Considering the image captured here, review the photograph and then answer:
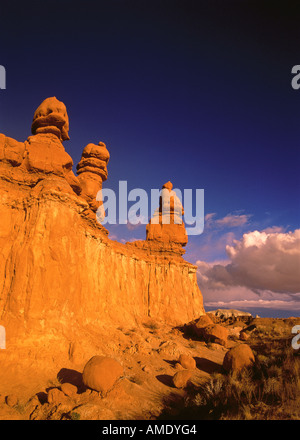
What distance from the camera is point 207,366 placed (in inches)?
587

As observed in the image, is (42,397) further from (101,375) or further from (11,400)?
(101,375)

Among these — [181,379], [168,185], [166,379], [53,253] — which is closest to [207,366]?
[166,379]

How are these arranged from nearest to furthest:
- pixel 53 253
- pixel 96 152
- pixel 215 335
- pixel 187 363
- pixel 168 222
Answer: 1. pixel 53 253
2. pixel 187 363
3. pixel 215 335
4. pixel 96 152
5. pixel 168 222

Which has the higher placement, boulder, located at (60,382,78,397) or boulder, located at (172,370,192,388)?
boulder, located at (60,382,78,397)

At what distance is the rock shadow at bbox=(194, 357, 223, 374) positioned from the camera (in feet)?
45.8

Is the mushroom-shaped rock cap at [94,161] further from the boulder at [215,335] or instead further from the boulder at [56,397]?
A: the boulder at [56,397]

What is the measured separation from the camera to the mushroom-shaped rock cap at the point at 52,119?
1834 centimetres

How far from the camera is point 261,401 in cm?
757

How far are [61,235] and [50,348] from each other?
6204 mm

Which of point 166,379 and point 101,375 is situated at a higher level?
point 101,375

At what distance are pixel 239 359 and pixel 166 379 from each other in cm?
399

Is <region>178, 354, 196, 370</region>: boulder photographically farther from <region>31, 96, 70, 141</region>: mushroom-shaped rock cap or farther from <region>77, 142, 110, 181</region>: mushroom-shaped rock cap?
<region>77, 142, 110, 181</region>: mushroom-shaped rock cap

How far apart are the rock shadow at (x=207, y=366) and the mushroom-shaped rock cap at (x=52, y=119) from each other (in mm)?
18996

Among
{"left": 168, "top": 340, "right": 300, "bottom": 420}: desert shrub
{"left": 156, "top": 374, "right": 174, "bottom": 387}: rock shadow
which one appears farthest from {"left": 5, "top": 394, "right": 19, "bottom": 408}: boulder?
{"left": 156, "top": 374, "right": 174, "bottom": 387}: rock shadow
